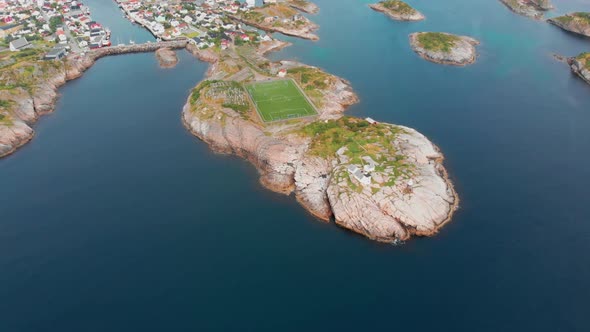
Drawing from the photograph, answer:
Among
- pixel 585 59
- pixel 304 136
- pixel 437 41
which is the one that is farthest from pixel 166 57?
pixel 585 59

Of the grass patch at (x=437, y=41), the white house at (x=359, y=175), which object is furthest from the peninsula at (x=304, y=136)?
the grass patch at (x=437, y=41)

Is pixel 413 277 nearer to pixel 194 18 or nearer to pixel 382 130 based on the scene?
pixel 382 130

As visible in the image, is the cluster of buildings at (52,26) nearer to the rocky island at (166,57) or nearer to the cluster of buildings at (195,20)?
the cluster of buildings at (195,20)

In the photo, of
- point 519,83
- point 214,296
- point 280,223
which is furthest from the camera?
point 519,83

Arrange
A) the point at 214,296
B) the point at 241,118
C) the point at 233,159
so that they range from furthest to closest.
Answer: the point at 241,118 < the point at 233,159 < the point at 214,296

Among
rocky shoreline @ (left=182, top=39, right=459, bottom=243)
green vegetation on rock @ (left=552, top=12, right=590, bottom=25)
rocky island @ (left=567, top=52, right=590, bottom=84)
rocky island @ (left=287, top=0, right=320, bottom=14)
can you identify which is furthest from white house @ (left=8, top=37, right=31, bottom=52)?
green vegetation on rock @ (left=552, top=12, right=590, bottom=25)

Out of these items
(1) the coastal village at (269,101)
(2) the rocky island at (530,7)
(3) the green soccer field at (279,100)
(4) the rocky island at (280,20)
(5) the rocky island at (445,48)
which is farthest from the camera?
(2) the rocky island at (530,7)

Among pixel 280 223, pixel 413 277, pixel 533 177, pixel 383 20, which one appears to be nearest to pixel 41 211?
pixel 280 223

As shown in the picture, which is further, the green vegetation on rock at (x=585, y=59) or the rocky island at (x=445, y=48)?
the rocky island at (x=445, y=48)
